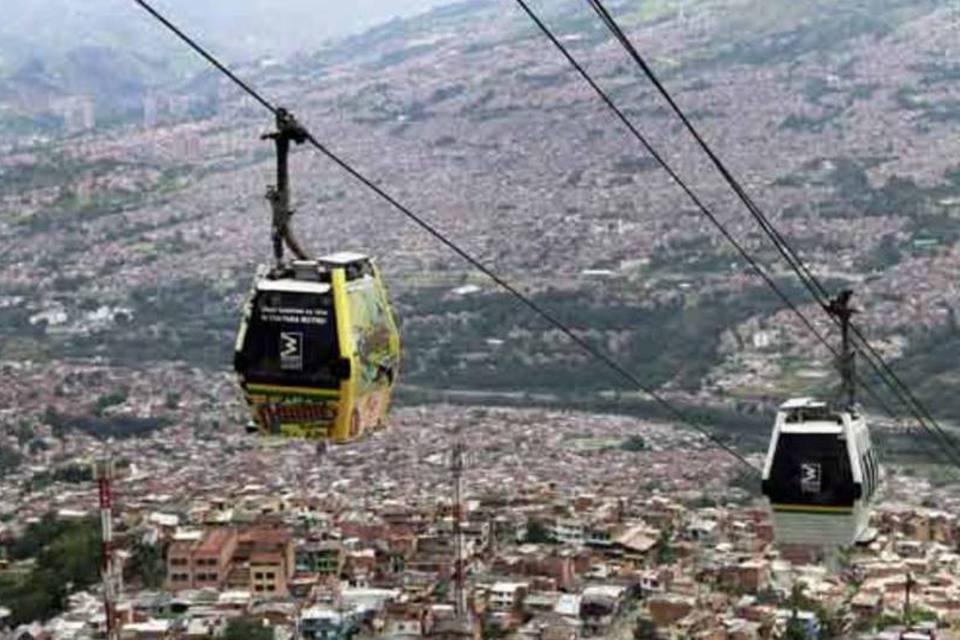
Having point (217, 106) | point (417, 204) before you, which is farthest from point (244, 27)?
point (417, 204)

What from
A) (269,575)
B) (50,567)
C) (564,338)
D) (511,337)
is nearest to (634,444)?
(564,338)

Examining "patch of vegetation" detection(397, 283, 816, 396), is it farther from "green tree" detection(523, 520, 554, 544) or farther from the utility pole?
the utility pole

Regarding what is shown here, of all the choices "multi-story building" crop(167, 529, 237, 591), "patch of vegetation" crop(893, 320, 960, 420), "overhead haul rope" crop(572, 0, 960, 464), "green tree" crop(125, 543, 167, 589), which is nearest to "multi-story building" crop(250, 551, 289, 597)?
"multi-story building" crop(167, 529, 237, 591)

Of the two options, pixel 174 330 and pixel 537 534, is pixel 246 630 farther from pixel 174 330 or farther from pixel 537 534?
pixel 174 330

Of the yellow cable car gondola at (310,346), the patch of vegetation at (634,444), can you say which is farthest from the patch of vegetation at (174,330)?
the yellow cable car gondola at (310,346)

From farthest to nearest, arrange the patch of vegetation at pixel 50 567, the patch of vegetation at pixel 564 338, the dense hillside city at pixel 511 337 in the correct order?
the patch of vegetation at pixel 564 338 < the dense hillside city at pixel 511 337 < the patch of vegetation at pixel 50 567

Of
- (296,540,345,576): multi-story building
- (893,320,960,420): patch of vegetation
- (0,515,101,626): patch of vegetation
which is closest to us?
(0,515,101,626): patch of vegetation

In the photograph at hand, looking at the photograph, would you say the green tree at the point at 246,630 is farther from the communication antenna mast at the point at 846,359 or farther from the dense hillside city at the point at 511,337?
the communication antenna mast at the point at 846,359

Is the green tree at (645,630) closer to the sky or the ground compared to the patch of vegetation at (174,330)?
closer to the ground
